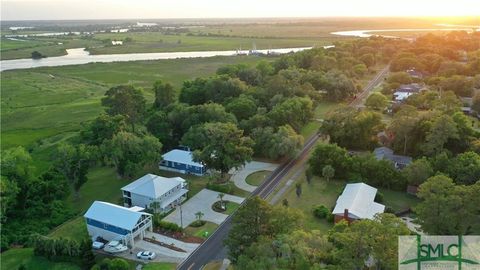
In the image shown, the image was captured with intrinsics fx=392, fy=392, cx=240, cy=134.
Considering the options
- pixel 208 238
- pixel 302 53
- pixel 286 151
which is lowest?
pixel 208 238

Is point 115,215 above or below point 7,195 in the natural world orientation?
below

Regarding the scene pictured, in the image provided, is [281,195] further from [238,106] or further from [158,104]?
[158,104]

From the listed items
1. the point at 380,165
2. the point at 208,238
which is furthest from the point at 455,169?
the point at 208,238

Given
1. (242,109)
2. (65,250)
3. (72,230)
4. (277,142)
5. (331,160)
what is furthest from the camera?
(242,109)

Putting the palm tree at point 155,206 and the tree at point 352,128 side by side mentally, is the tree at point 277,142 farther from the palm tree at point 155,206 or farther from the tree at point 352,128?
the palm tree at point 155,206

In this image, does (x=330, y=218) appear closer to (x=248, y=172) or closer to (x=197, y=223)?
(x=197, y=223)

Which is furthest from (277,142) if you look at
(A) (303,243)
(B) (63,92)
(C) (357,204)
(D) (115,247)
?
(B) (63,92)

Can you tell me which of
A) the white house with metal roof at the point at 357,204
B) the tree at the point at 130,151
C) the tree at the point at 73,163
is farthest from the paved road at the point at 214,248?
the tree at the point at 73,163
